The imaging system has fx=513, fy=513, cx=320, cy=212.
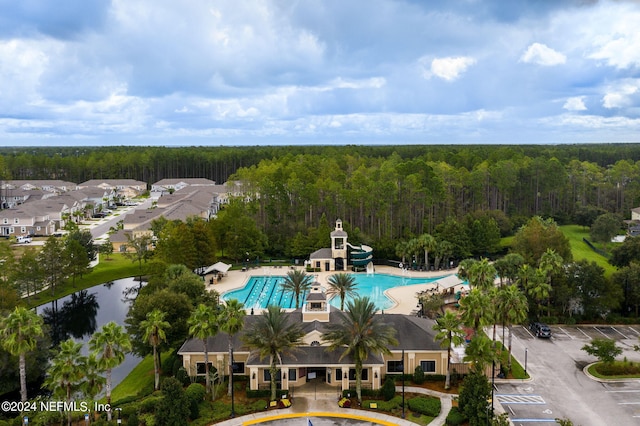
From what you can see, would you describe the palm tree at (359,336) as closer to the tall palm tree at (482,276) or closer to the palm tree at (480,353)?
the palm tree at (480,353)

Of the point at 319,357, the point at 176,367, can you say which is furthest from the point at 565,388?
the point at 176,367

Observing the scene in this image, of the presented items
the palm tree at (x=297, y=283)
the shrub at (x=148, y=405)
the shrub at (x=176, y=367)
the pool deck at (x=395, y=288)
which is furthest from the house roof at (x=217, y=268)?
the shrub at (x=148, y=405)

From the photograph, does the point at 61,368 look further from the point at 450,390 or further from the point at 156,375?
the point at 450,390

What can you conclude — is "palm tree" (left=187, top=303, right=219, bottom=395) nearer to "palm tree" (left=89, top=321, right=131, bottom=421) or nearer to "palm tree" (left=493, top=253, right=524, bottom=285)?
"palm tree" (left=89, top=321, right=131, bottom=421)

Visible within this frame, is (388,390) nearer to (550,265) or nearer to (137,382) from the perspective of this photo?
(137,382)

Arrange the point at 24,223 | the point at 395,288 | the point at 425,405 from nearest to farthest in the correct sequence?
the point at 425,405
the point at 395,288
the point at 24,223

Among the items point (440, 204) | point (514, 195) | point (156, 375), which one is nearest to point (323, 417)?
point (156, 375)
